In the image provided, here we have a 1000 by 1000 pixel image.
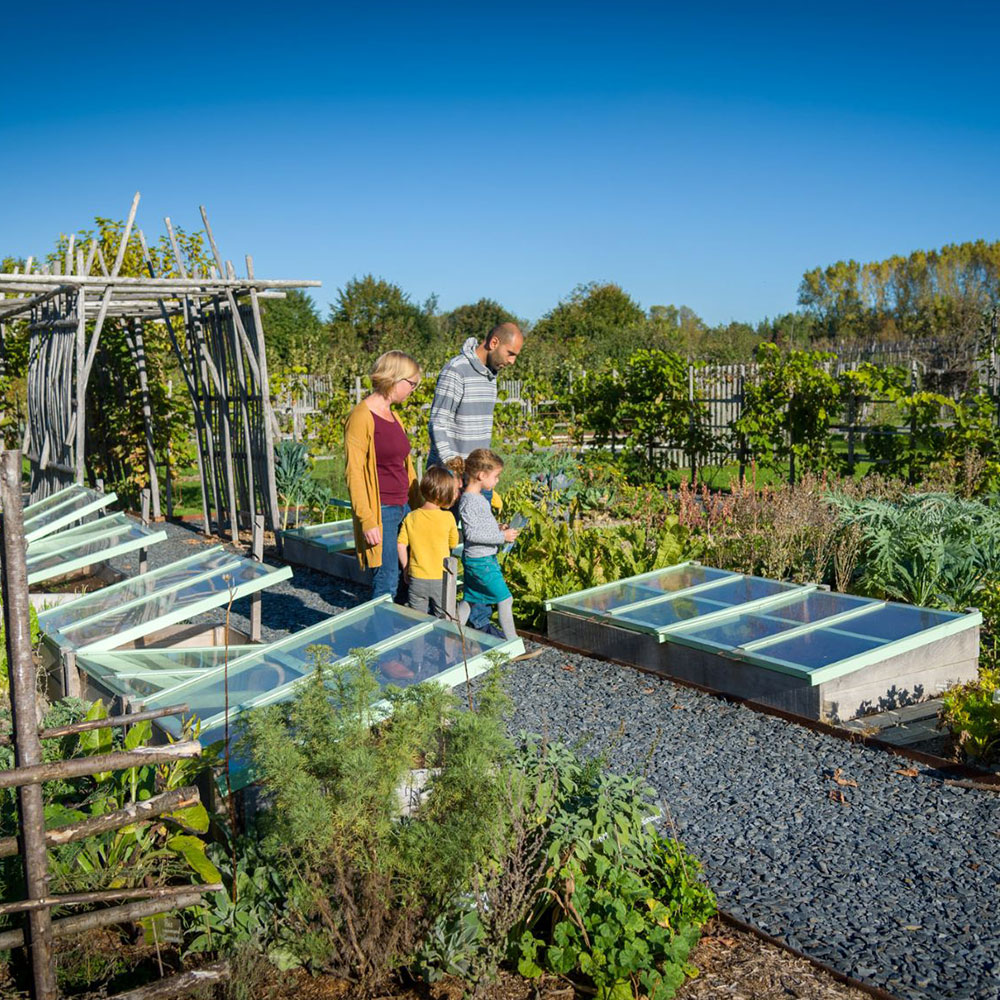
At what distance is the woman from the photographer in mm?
5504

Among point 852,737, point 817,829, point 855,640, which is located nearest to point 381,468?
point 855,640

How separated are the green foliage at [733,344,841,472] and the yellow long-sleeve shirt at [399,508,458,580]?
693cm

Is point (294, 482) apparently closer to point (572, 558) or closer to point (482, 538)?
point (572, 558)

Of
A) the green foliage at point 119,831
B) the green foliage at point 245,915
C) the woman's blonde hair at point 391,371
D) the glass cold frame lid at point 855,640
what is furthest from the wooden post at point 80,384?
the green foliage at point 245,915

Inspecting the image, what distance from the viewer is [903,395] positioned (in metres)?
10.8

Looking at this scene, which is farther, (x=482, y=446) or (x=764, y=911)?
(x=482, y=446)

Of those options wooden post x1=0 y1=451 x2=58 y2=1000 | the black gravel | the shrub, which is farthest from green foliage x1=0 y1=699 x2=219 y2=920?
the shrub

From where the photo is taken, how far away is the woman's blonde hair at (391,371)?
5473 mm

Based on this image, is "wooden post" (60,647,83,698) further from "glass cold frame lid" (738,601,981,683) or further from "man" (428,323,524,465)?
"glass cold frame lid" (738,601,981,683)

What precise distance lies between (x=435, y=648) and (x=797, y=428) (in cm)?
904

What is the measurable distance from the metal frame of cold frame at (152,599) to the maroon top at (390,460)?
964 mm

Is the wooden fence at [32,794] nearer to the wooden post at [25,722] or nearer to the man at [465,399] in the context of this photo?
the wooden post at [25,722]

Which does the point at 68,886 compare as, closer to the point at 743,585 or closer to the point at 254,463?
the point at 743,585

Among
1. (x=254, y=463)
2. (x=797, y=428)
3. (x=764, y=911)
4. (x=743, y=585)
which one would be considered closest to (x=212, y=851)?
(x=764, y=911)
